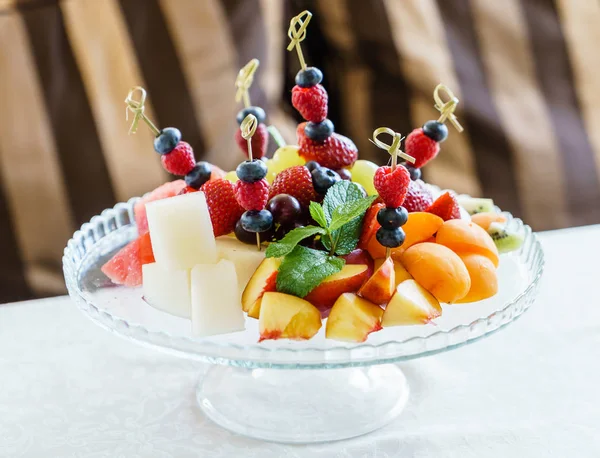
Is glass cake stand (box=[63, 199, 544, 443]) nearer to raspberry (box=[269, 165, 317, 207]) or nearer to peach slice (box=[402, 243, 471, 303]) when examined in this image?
peach slice (box=[402, 243, 471, 303])

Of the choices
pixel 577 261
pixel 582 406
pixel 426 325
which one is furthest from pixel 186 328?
pixel 577 261

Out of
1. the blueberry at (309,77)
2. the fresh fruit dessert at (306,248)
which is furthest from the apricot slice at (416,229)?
the blueberry at (309,77)

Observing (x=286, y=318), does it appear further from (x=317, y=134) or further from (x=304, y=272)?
(x=317, y=134)

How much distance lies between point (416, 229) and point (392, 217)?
85 mm

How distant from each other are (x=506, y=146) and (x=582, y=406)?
2.95ft

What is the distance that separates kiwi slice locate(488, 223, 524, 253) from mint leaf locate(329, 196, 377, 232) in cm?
23

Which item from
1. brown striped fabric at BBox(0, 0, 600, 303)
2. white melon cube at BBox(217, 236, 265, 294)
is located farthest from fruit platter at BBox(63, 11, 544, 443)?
brown striped fabric at BBox(0, 0, 600, 303)

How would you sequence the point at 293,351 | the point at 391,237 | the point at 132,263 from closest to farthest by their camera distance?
the point at 293,351 < the point at 391,237 < the point at 132,263

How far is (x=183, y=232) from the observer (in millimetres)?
875

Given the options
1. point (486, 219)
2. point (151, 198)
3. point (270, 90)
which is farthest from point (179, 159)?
point (270, 90)

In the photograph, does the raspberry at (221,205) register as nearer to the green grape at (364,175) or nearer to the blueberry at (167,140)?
the blueberry at (167,140)

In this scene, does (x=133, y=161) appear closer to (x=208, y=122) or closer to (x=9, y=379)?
(x=208, y=122)

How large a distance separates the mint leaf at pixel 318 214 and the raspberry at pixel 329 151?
0.13 m

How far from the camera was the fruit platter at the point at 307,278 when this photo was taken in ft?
2.64
